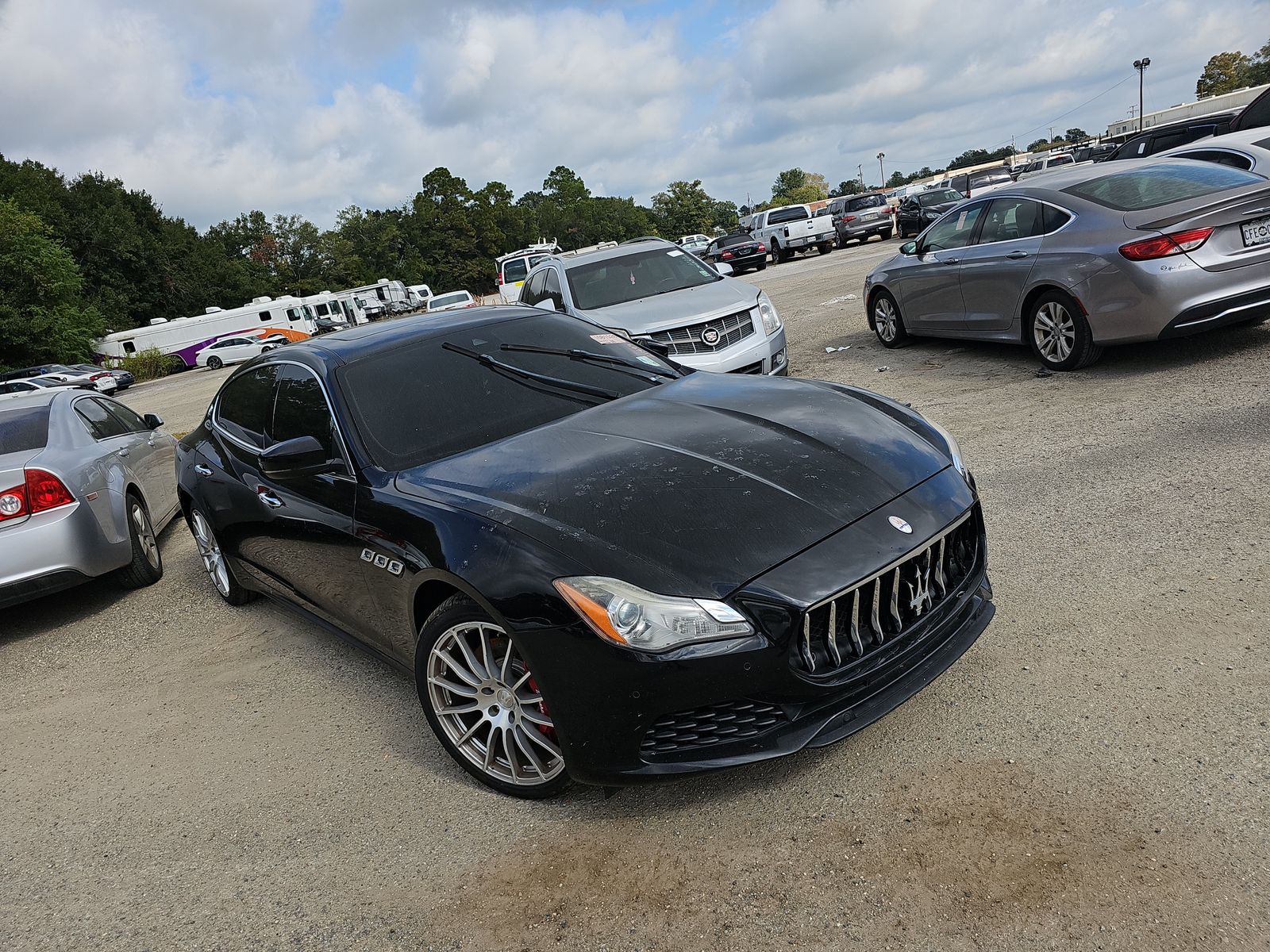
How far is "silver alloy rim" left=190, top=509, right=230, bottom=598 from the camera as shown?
566cm

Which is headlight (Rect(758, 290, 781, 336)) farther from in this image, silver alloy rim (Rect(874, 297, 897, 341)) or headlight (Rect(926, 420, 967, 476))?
headlight (Rect(926, 420, 967, 476))

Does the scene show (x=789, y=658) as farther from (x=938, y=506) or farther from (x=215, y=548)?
(x=215, y=548)

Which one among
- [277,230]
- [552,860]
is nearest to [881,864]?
[552,860]

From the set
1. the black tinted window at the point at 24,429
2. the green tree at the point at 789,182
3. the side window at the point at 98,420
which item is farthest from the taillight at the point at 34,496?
the green tree at the point at 789,182

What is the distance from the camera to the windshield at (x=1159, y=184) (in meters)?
7.22

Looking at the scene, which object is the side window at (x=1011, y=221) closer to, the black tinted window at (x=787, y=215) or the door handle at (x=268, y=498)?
the door handle at (x=268, y=498)

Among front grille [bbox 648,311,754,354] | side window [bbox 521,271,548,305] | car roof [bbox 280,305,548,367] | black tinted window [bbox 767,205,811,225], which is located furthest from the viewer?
black tinted window [bbox 767,205,811,225]

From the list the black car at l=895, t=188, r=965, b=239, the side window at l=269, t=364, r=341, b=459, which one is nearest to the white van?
the black car at l=895, t=188, r=965, b=239

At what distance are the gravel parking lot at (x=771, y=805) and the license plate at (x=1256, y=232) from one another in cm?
270

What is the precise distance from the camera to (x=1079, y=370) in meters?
7.84

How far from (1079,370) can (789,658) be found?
6.19m

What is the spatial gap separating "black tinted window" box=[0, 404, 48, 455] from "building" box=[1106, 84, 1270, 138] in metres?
51.8

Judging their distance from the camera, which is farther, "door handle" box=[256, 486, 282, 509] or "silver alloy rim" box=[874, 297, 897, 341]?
"silver alloy rim" box=[874, 297, 897, 341]

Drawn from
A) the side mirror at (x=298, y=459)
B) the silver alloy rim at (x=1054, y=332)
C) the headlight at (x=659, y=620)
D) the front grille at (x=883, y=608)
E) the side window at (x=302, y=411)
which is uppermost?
the side window at (x=302, y=411)
